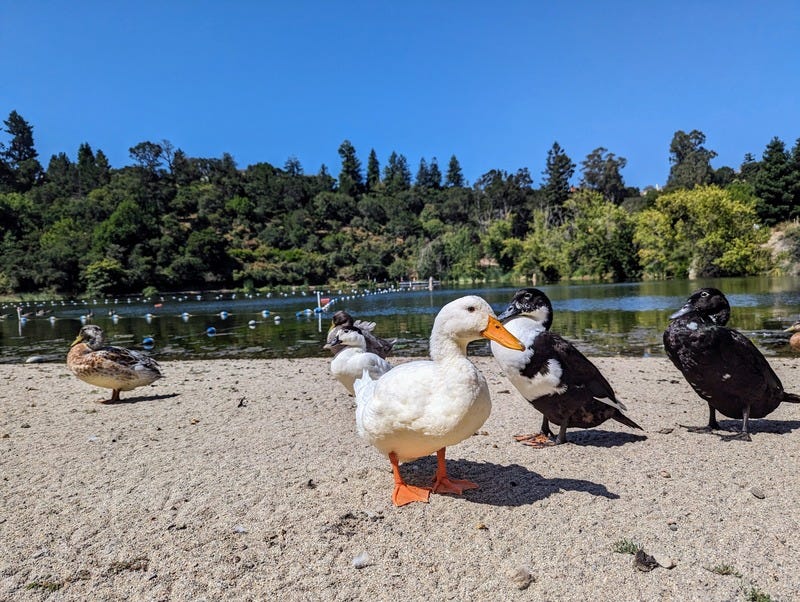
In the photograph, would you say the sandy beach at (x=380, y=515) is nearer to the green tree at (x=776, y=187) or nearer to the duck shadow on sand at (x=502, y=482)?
the duck shadow on sand at (x=502, y=482)

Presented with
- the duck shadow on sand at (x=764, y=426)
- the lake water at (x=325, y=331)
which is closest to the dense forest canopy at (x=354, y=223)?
the lake water at (x=325, y=331)

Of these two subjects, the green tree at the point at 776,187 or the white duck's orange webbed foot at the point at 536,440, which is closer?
the white duck's orange webbed foot at the point at 536,440

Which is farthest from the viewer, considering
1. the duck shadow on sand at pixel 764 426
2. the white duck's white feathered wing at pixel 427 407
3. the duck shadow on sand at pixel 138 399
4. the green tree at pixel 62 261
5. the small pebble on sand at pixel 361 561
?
the green tree at pixel 62 261

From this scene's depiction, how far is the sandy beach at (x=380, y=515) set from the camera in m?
3.27

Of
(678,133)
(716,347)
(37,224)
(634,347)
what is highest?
(678,133)

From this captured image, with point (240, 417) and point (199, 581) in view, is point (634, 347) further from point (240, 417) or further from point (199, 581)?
point (199, 581)

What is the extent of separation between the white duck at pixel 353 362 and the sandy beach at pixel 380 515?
74 centimetres

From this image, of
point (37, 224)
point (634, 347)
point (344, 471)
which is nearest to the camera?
point (344, 471)

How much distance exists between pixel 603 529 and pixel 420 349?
12948 mm

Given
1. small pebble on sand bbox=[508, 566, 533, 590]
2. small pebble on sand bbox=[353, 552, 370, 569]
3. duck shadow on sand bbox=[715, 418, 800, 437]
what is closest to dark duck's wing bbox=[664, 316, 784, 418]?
duck shadow on sand bbox=[715, 418, 800, 437]

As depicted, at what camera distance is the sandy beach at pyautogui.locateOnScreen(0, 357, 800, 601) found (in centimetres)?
327

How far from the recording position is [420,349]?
1675cm

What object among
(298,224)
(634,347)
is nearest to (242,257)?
(298,224)

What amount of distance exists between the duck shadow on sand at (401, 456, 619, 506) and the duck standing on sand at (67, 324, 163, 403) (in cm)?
633
